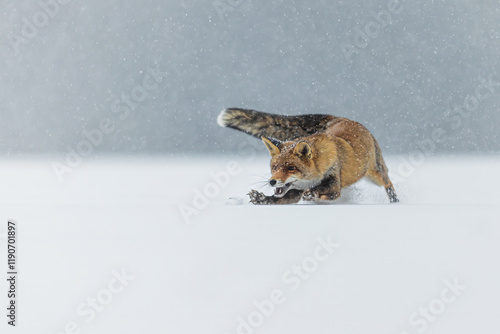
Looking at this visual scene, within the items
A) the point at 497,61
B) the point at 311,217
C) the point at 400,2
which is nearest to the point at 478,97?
the point at 497,61

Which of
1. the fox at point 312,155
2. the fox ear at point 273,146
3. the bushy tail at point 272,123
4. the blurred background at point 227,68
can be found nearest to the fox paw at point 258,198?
the fox at point 312,155

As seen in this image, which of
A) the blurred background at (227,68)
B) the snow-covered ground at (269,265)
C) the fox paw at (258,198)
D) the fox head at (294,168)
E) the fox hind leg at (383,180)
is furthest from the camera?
the blurred background at (227,68)

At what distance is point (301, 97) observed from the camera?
89.8 ft

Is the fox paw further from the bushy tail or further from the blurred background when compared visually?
the blurred background

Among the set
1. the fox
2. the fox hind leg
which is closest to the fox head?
the fox

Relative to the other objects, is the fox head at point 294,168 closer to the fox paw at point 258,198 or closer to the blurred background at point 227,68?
the fox paw at point 258,198

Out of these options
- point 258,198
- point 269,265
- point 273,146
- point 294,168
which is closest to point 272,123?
point 273,146

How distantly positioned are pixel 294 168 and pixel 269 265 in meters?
1.59

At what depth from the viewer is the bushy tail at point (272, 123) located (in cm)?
668

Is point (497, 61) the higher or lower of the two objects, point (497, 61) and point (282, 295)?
the higher

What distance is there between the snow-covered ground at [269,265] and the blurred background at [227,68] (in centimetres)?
2104

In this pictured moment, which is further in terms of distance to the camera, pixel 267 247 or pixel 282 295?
pixel 267 247

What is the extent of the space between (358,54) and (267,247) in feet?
82.1

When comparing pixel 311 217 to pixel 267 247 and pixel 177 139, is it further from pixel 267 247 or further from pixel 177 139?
pixel 177 139
